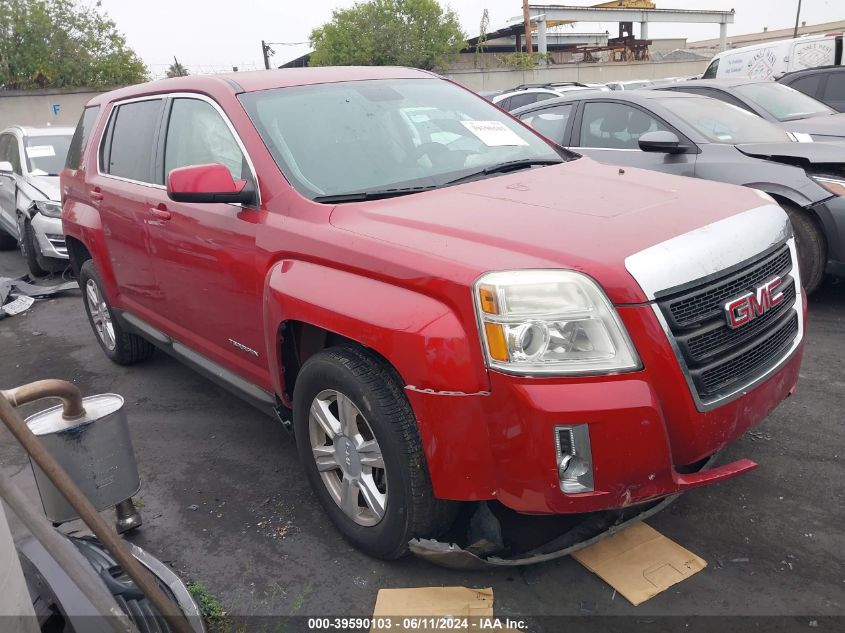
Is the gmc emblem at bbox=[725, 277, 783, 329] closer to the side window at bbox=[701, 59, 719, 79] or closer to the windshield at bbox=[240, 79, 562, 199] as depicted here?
the windshield at bbox=[240, 79, 562, 199]

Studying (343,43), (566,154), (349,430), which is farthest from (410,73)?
(343,43)

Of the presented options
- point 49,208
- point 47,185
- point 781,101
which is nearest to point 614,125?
point 781,101

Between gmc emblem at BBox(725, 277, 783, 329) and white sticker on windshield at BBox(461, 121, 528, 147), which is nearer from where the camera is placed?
gmc emblem at BBox(725, 277, 783, 329)

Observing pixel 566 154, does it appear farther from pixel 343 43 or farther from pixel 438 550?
pixel 343 43

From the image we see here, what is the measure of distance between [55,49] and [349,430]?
27.9 metres

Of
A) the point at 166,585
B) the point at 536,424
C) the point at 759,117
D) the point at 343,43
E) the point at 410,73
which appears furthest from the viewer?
the point at 343,43

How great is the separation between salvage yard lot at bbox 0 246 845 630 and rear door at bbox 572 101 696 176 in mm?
1943

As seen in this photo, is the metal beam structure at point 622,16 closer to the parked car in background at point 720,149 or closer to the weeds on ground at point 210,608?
the parked car in background at point 720,149

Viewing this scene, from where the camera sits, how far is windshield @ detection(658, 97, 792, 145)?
5.68m

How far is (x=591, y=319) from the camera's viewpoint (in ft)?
7.08

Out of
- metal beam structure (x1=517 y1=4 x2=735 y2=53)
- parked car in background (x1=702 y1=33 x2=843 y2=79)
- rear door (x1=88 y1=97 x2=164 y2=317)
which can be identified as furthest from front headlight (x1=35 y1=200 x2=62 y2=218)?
metal beam structure (x1=517 y1=4 x2=735 y2=53)

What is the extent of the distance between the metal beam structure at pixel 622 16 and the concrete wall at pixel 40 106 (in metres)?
21.5

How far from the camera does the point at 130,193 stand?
4070 mm

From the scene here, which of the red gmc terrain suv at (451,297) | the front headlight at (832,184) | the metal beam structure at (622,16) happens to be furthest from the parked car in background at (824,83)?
the metal beam structure at (622,16)
